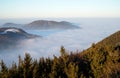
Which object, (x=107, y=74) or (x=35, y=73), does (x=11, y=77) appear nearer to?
(x=35, y=73)

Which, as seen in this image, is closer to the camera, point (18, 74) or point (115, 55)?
point (18, 74)

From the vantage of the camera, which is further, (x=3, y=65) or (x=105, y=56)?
(x=105, y=56)

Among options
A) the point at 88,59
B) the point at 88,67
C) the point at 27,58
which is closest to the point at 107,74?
the point at 88,67

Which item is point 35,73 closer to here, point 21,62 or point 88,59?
point 21,62

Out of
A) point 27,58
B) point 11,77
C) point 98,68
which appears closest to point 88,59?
point 98,68

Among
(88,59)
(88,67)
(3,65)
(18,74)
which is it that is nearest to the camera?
(3,65)

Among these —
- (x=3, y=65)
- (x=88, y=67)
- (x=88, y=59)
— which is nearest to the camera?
(x=3, y=65)

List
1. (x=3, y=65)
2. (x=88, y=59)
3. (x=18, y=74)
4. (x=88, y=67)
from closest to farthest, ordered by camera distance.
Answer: (x=3, y=65), (x=18, y=74), (x=88, y=67), (x=88, y=59)

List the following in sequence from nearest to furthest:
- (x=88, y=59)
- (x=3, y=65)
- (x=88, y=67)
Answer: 1. (x=3, y=65)
2. (x=88, y=67)
3. (x=88, y=59)
